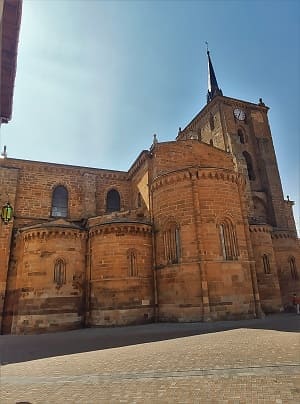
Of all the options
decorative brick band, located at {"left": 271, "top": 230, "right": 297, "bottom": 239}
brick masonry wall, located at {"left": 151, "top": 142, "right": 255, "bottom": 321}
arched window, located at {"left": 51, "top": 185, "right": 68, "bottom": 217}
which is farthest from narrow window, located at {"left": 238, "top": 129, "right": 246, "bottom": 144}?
arched window, located at {"left": 51, "top": 185, "right": 68, "bottom": 217}

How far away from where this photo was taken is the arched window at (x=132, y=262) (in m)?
17.8

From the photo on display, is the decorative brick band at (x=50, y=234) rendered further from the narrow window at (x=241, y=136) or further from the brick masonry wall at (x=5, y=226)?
the narrow window at (x=241, y=136)

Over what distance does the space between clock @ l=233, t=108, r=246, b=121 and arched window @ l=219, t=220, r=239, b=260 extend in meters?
21.2

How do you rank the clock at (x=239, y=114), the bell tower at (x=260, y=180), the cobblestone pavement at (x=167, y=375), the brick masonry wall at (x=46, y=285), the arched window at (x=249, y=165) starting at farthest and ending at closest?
1. the clock at (x=239, y=114)
2. the arched window at (x=249, y=165)
3. the bell tower at (x=260, y=180)
4. the brick masonry wall at (x=46, y=285)
5. the cobblestone pavement at (x=167, y=375)

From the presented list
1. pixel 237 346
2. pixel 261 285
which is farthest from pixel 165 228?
pixel 237 346

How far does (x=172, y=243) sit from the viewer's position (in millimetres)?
18125

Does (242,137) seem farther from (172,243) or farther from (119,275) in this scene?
(119,275)

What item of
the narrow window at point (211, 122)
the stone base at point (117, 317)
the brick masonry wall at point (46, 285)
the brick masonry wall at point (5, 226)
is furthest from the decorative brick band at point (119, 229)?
the narrow window at point (211, 122)

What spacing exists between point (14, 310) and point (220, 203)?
14.1m

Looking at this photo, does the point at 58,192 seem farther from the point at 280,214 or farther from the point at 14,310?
the point at 280,214

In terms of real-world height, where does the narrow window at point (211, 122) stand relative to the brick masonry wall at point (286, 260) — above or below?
above

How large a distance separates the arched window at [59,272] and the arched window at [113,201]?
8.90m

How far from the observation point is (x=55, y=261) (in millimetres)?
17562

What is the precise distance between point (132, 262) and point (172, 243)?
278 cm
